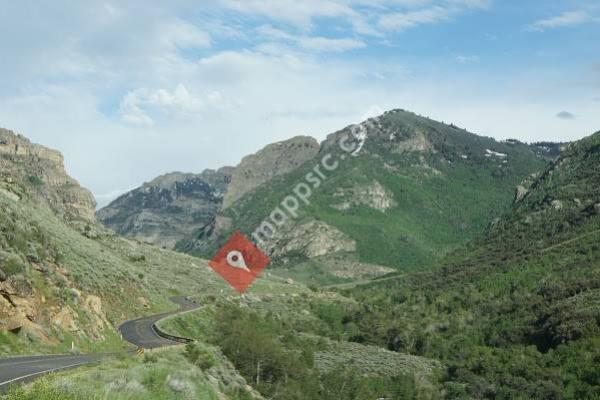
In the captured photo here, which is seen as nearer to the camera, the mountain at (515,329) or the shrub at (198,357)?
the shrub at (198,357)

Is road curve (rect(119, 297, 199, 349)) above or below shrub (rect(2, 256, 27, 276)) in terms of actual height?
below

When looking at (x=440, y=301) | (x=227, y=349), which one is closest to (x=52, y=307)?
(x=227, y=349)

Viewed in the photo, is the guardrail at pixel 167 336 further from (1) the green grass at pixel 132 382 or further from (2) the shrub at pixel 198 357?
(1) the green grass at pixel 132 382

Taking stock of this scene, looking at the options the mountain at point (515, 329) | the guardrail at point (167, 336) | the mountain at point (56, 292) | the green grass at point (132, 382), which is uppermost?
the mountain at point (56, 292)

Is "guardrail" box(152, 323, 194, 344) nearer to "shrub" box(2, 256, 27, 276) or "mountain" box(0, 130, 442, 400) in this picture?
"mountain" box(0, 130, 442, 400)

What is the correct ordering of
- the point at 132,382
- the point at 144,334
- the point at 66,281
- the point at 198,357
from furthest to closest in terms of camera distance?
the point at 144,334 → the point at 66,281 → the point at 198,357 → the point at 132,382

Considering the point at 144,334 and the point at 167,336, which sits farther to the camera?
the point at 144,334

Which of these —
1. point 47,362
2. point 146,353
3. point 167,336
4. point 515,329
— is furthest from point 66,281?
point 515,329

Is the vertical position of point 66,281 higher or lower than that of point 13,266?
lower

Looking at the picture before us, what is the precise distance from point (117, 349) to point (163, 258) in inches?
4600

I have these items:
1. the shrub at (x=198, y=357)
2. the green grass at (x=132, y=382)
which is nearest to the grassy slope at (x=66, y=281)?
the shrub at (x=198, y=357)

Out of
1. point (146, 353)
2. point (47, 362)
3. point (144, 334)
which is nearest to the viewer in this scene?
point (47, 362)

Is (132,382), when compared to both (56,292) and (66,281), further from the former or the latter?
(66,281)

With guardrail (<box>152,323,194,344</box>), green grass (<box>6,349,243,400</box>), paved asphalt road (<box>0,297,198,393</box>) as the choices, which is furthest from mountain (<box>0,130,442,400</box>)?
guardrail (<box>152,323,194,344</box>)
